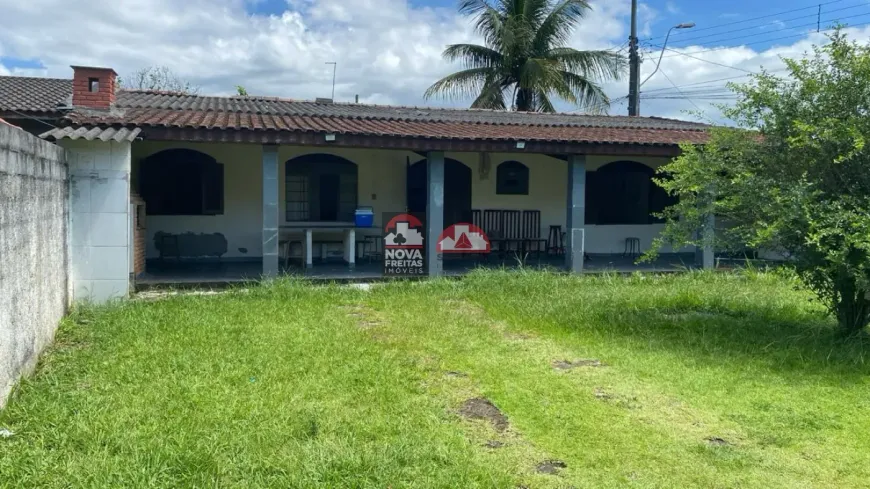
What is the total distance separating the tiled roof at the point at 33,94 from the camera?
1072cm

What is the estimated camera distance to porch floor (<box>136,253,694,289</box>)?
999cm

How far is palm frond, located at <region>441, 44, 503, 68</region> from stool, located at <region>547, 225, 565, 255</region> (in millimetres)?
9502

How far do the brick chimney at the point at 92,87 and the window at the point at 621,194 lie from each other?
31.5 ft

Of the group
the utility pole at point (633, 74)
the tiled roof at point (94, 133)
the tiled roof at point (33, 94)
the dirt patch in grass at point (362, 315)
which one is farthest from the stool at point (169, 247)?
the utility pole at point (633, 74)

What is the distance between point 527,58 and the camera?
21641mm

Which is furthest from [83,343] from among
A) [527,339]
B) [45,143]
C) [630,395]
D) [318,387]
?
[630,395]

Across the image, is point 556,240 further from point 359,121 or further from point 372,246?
point 359,121

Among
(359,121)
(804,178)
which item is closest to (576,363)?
(804,178)

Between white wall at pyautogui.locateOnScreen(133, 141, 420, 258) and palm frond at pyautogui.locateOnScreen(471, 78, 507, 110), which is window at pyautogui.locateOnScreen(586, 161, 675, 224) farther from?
palm frond at pyautogui.locateOnScreen(471, 78, 507, 110)

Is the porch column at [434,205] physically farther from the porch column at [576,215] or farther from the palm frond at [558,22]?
the palm frond at [558,22]

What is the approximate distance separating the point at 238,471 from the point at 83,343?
362cm

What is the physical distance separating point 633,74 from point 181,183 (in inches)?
616

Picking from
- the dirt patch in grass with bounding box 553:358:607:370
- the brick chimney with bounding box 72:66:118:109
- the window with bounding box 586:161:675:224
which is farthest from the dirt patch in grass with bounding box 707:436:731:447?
the window with bounding box 586:161:675:224

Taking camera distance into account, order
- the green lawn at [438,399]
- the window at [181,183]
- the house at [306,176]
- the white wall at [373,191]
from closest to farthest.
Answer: the green lawn at [438,399] → the house at [306,176] → the window at [181,183] → the white wall at [373,191]
